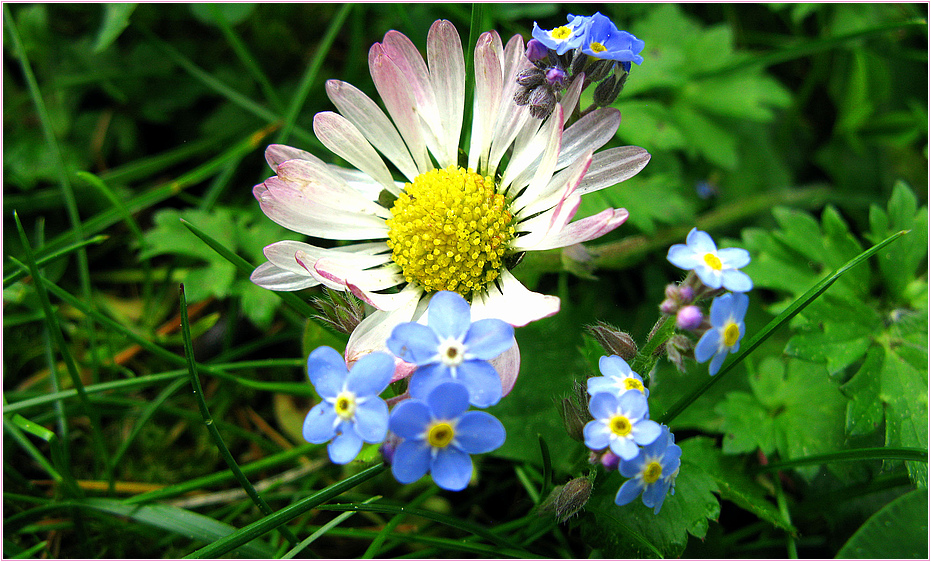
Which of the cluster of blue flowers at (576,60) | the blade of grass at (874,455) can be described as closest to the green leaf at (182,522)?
the cluster of blue flowers at (576,60)

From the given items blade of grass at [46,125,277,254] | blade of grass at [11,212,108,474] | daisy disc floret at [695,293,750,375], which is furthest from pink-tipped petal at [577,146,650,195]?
blade of grass at [46,125,277,254]

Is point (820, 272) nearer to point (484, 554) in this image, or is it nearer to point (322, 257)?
point (484, 554)

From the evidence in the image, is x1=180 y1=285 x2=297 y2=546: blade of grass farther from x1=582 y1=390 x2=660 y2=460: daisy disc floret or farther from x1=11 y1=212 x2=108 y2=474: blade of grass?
x1=582 y1=390 x2=660 y2=460: daisy disc floret

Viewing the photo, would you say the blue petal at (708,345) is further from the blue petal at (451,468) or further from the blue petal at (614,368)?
the blue petal at (451,468)

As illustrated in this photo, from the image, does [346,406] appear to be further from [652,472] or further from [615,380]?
[652,472]

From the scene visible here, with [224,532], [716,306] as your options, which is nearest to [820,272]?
[716,306]
